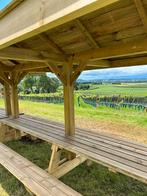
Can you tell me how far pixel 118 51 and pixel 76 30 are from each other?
27.8 inches

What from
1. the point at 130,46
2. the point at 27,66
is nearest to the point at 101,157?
the point at 130,46

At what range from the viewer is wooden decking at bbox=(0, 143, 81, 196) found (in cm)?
231

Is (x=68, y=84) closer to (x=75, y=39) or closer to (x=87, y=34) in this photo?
(x=75, y=39)

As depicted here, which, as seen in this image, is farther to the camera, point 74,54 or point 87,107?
Answer: point 87,107

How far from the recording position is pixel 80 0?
1.01 m

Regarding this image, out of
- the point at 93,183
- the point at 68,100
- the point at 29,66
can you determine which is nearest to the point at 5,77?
the point at 29,66

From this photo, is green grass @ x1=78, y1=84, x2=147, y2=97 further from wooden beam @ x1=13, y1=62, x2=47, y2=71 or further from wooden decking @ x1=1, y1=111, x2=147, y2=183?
wooden decking @ x1=1, y1=111, x2=147, y2=183

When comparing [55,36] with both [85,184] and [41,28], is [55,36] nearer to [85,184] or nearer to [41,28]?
[41,28]

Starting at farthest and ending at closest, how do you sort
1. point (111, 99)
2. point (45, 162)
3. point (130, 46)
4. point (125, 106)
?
point (111, 99)
point (125, 106)
point (45, 162)
point (130, 46)

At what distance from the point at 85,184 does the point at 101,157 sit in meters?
0.91

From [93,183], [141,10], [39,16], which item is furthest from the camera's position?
[93,183]

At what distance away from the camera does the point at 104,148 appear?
3127 mm

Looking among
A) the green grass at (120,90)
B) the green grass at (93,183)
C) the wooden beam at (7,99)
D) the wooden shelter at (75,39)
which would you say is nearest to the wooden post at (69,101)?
the wooden shelter at (75,39)

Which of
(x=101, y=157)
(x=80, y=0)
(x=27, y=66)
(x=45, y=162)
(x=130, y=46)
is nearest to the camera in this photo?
(x=80, y=0)
